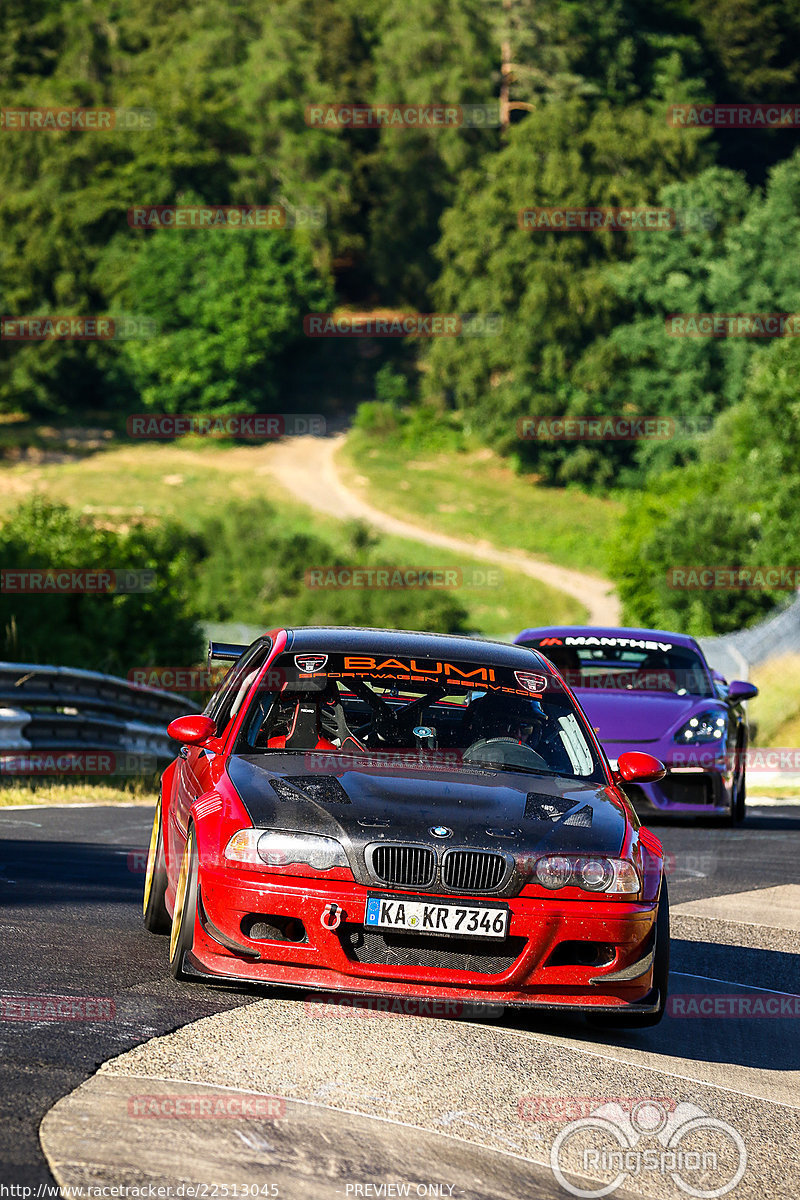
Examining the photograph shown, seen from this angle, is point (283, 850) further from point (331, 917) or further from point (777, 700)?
point (777, 700)

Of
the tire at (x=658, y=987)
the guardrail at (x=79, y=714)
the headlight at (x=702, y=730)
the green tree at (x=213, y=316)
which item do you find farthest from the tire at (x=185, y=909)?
the green tree at (x=213, y=316)

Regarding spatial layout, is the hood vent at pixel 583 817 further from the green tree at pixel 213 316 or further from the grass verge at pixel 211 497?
the green tree at pixel 213 316

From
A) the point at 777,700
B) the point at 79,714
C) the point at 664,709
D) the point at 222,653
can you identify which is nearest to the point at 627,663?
the point at 664,709

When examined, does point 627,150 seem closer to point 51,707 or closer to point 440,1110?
point 51,707

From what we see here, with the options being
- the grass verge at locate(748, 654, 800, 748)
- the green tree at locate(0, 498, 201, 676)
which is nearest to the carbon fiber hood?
Result: the green tree at locate(0, 498, 201, 676)

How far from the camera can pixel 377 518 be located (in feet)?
246

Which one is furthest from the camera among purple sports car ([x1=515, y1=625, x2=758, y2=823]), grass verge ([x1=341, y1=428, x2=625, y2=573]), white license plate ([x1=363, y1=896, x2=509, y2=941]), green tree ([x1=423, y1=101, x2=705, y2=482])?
green tree ([x1=423, y1=101, x2=705, y2=482])

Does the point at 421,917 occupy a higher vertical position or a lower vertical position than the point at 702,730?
higher

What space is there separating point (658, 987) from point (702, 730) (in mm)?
7373

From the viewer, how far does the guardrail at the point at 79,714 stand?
14406mm

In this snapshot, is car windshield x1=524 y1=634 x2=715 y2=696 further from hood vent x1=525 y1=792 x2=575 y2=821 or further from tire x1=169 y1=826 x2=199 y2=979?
tire x1=169 y1=826 x2=199 y2=979

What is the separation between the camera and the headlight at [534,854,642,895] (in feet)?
19.5

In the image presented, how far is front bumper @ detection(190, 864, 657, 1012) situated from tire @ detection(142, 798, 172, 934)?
1.22m

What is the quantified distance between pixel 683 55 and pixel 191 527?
51958 millimetres
